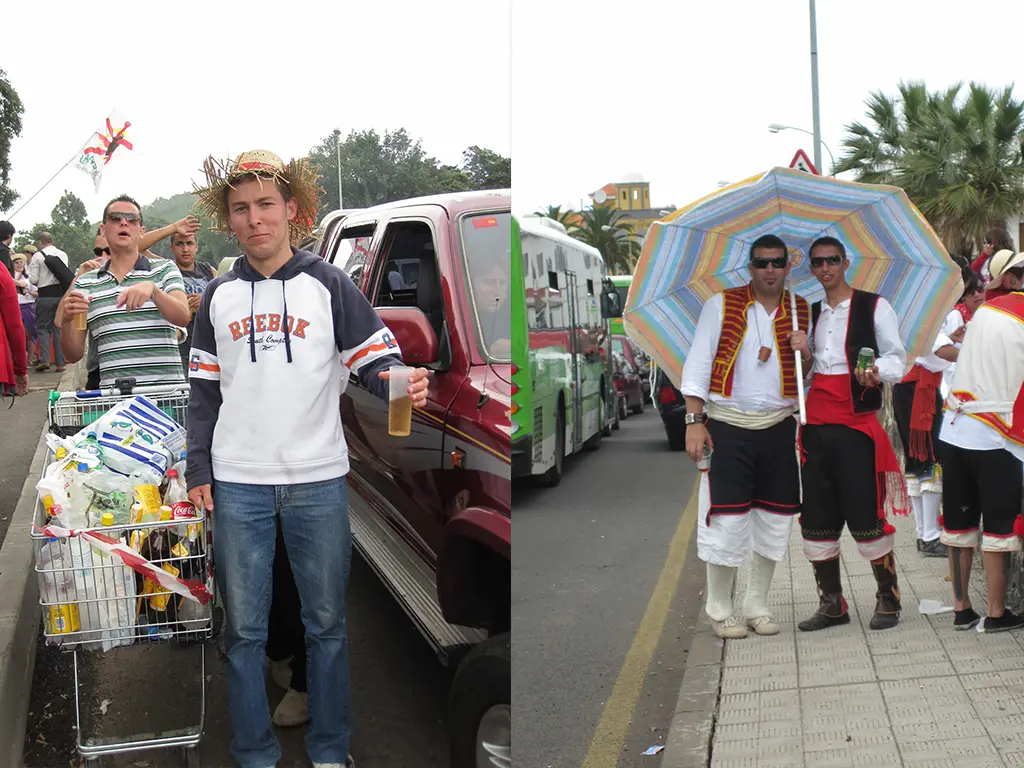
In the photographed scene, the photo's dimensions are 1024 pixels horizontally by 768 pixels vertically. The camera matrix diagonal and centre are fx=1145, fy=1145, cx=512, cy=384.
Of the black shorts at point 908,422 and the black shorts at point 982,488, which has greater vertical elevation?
the black shorts at point 908,422

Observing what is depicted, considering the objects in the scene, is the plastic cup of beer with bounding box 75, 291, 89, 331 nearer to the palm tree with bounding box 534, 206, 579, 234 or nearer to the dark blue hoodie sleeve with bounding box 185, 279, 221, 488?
the dark blue hoodie sleeve with bounding box 185, 279, 221, 488

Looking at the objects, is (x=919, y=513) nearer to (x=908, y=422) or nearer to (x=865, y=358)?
(x=908, y=422)

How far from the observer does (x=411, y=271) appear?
216 cm

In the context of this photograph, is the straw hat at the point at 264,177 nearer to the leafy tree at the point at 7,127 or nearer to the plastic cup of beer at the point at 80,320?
the leafy tree at the point at 7,127

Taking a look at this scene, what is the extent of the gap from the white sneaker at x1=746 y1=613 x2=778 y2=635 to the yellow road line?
230mm

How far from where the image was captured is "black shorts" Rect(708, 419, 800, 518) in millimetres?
2855

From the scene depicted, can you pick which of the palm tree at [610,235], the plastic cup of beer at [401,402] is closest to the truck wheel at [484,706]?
the plastic cup of beer at [401,402]

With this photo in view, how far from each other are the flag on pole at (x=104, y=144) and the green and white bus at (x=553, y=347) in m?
1.23

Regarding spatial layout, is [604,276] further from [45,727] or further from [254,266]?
[45,727]

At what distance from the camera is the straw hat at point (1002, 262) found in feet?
8.84

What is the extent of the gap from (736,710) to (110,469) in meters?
1.78

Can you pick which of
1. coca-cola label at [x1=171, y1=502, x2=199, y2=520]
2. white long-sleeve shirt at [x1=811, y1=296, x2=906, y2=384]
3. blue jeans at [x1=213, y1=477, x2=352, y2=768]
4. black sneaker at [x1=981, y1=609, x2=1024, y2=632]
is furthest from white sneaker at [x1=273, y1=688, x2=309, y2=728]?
black sneaker at [x1=981, y1=609, x2=1024, y2=632]

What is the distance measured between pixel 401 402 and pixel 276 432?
1.76ft

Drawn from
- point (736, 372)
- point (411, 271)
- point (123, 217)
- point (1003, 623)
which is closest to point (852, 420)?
point (736, 372)
